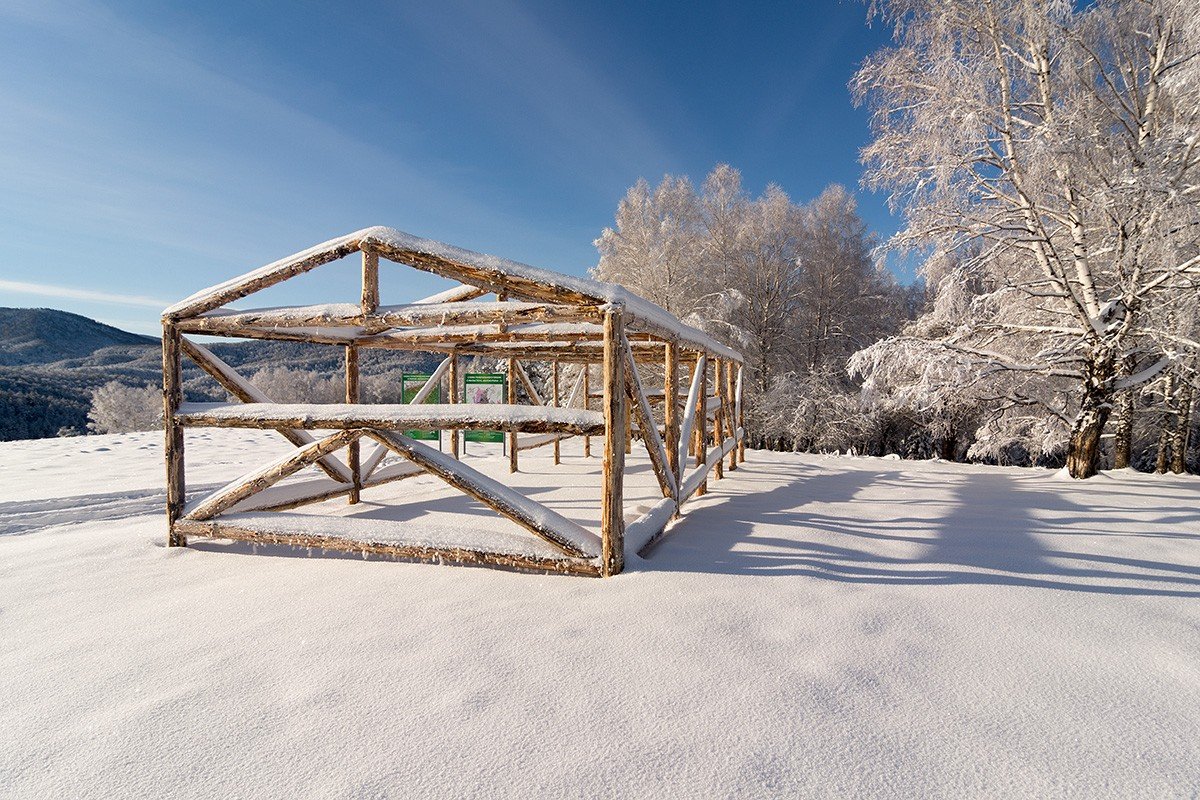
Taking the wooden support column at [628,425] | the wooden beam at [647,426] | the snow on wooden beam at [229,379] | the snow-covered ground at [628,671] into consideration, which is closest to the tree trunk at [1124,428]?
the snow-covered ground at [628,671]

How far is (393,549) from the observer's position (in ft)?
12.5

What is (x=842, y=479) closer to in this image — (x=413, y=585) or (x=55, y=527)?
(x=413, y=585)

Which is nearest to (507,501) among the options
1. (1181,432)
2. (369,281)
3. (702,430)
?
(369,281)

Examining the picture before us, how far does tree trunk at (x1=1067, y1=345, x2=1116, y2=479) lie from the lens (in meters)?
7.71

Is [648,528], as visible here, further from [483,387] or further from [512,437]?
[483,387]

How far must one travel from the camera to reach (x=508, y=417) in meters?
3.63

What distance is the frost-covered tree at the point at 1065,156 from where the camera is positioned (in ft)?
23.1

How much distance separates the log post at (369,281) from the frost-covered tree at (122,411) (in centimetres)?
3962

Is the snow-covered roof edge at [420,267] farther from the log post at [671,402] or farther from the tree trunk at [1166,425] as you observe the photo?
the tree trunk at [1166,425]

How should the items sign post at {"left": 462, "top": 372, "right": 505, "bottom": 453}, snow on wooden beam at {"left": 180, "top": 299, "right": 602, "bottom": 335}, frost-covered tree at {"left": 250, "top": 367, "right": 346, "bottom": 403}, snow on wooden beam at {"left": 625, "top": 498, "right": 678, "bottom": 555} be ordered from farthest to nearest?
frost-covered tree at {"left": 250, "top": 367, "right": 346, "bottom": 403} < sign post at {"left": 462, "top": 372, "right": 505, "bottom": 453} < snow on wooden beam at {"left": 180, "top": 299, "right": 602, "bottom": 335} < snow on wooden beam at {"left": 625, "top": 498, "right": 678, "bottom": 555}

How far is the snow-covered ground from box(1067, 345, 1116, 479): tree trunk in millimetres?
4177

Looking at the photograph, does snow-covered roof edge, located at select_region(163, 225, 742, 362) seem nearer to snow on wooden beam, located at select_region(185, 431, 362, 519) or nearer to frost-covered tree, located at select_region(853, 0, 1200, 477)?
snow on wooden beam, located at select_region(185, 431, 362, 519)

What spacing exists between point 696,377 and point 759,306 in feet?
45.6

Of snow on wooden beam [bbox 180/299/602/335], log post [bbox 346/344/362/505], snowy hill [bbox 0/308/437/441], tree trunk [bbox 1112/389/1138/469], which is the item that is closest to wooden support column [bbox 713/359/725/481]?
snow on wooden beam [bbox 180/299/602/335]
